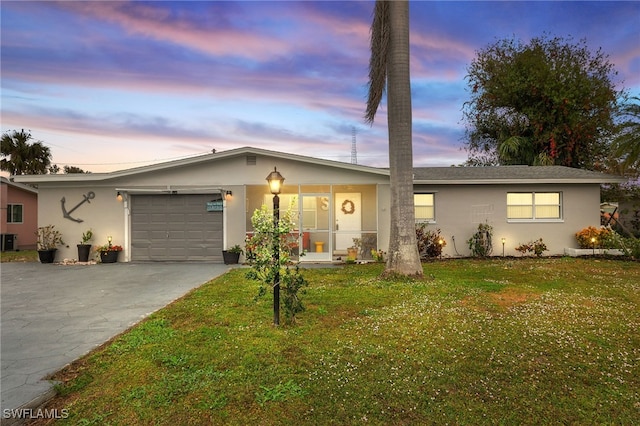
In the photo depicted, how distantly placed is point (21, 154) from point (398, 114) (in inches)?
1263

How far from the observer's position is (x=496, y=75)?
2420cm

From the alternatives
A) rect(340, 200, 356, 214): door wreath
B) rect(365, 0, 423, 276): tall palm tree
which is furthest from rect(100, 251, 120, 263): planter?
rect(365, 0, 423, 276): tall palm tree

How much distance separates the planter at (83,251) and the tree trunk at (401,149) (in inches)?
432

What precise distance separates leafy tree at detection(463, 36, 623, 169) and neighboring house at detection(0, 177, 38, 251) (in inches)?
1147

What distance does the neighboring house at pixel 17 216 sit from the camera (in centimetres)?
1939

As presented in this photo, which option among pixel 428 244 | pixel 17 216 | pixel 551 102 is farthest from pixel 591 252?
pixel 17 216

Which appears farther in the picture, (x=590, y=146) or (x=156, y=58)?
(x=590, y=146)

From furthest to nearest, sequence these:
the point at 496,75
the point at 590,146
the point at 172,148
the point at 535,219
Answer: the point at 496,75
the point at 590,146
the point at 172,148
the point at 535,219

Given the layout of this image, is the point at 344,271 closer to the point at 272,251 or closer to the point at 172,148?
the point at 272,251

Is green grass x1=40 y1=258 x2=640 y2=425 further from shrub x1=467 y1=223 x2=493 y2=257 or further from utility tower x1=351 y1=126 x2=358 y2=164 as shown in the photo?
utility tower x1=351 y1=126 x2=358 y2=164

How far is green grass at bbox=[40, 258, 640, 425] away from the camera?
3.02 m

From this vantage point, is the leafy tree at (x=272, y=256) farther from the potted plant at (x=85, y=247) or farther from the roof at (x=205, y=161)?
the potted plant at (x=85, y=247)

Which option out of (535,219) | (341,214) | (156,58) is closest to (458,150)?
(535,219)

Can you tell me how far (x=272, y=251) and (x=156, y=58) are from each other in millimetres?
10668
